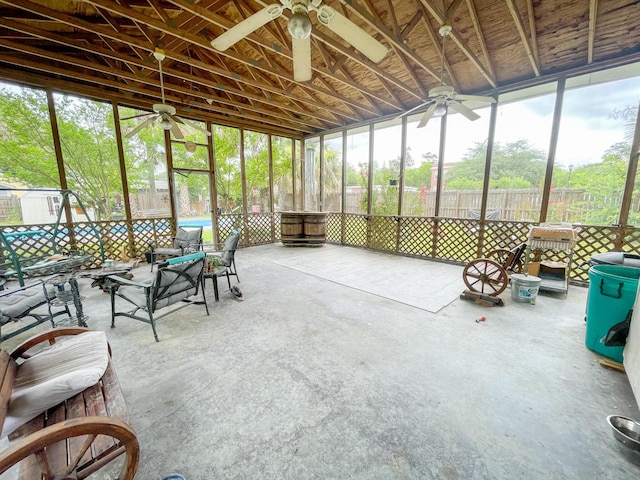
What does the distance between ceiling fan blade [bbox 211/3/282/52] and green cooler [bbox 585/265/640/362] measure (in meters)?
3.31

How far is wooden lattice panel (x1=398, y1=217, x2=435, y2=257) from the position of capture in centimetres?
564

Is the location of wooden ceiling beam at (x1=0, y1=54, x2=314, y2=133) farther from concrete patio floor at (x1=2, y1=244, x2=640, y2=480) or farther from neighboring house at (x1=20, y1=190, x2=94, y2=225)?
concrete patio floor at (x1=2, y1=244, x2=640, y2=480)

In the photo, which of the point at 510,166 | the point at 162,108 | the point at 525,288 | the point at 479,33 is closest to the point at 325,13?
the point at 162,108

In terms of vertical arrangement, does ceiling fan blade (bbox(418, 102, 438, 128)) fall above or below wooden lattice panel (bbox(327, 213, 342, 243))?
above

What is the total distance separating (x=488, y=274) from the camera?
3336 mm

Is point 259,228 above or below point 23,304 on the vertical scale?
above

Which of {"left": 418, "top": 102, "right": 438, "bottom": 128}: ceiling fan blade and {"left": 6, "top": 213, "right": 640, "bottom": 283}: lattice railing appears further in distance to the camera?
{"left": 6, "top": 213, "right": 640, "bottom": 283}: lattice railing

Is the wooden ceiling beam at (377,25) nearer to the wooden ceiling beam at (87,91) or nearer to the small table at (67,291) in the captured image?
the small table at (67,291)

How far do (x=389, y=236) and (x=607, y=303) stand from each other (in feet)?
14.3

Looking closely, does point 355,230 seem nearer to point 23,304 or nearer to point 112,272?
point 112,272

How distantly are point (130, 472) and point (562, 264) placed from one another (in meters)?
5.22

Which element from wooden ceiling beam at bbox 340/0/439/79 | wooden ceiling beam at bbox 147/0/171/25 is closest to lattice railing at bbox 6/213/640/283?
wooden ceiling beam at bbox 340/0/439/79

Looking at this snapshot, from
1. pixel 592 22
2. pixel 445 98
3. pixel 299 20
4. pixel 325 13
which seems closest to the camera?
pixel 299 20

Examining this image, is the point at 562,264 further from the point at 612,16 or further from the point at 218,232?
the point at 218,232
